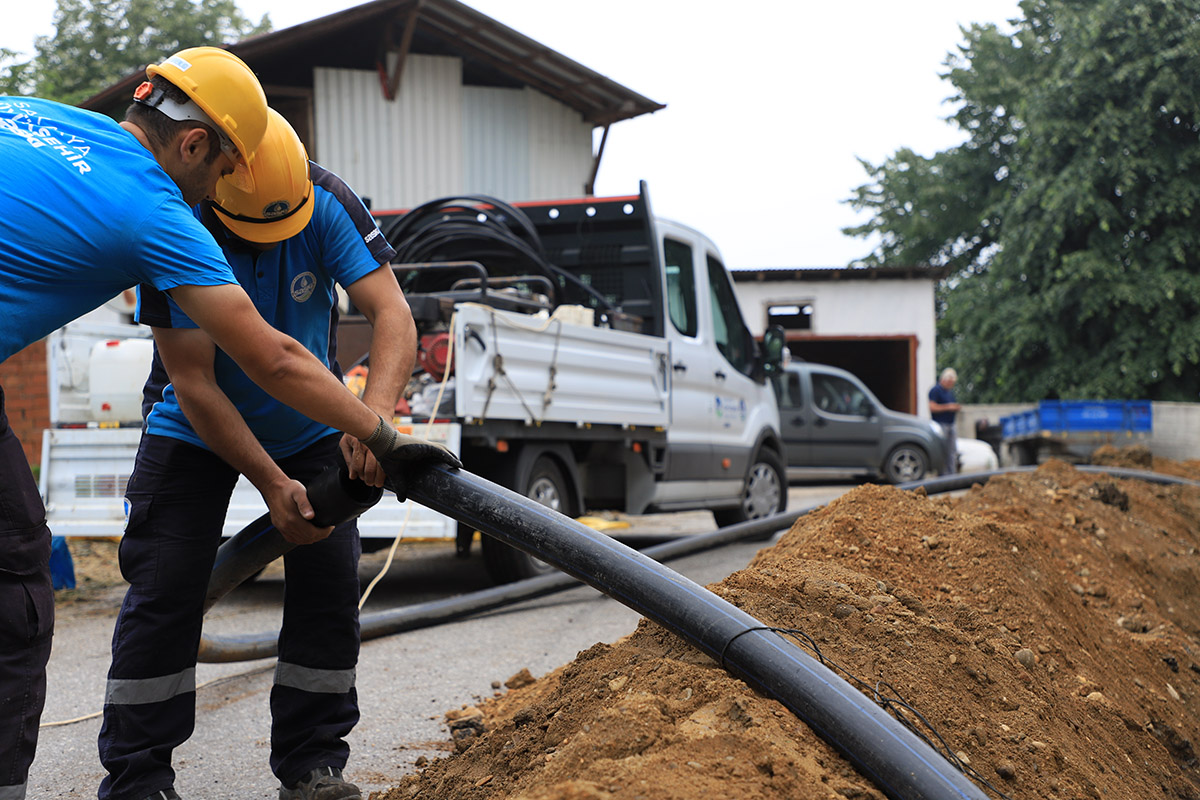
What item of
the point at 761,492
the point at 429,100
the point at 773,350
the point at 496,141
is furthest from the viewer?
the point at 496,141

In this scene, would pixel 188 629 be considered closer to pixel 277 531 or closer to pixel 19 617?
pixel 277 531

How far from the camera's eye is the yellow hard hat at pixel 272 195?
272cm

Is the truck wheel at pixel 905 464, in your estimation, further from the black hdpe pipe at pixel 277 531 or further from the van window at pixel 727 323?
the black hdpe pipe at pixel 277 531

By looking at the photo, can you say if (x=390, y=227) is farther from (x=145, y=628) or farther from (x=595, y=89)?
(x=595, y=89)

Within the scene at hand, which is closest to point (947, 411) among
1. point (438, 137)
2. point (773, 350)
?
point (773, 350)

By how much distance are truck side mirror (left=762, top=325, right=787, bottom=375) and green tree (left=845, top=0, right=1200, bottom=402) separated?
57.3 feet

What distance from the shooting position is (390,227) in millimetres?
8570

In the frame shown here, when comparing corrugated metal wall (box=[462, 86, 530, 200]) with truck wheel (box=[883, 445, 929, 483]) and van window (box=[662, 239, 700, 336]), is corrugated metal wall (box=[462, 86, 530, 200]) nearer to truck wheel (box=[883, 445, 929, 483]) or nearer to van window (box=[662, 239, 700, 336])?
van window (box=[662, 239, 700, 336])

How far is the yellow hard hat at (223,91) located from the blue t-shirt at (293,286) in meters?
0.46

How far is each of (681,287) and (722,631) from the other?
6689mm

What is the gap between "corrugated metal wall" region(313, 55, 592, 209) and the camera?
575 inches

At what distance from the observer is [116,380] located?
22.2 feet

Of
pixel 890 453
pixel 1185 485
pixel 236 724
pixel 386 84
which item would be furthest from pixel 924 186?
pixel 236 724

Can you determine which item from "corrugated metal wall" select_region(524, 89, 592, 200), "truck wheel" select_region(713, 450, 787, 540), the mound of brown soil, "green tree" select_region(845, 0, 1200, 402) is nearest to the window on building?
"green tree" select_region(845, 0, 1200, 402)
